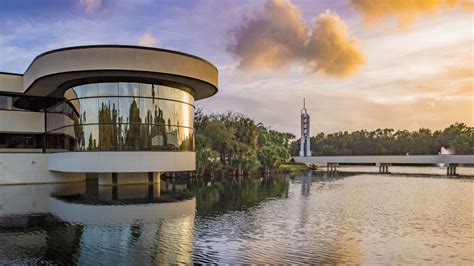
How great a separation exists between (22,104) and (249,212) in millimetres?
25669

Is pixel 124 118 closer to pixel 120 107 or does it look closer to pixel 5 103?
pixel 120 107

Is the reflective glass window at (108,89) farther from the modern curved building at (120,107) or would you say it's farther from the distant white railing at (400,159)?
the distant white railing at (400,159)

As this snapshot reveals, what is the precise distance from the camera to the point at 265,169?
58.9m

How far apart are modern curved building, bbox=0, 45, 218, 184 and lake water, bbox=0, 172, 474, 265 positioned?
5.28 metres

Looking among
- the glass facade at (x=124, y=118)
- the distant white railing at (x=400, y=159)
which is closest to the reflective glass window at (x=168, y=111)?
the glass facade at (x=124, y=118)

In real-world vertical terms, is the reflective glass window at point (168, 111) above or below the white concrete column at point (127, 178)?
above

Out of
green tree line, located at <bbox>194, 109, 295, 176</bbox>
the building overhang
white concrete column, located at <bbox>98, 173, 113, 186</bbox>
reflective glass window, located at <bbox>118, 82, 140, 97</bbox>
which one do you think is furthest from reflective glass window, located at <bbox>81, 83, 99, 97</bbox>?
green tree line, located at <bbox>194, 109, 295, 176</bbox>

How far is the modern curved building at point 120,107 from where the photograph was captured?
27281mm

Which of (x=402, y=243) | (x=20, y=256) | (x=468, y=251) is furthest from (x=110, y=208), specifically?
(x=468, y=251)

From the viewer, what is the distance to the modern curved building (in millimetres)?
27281

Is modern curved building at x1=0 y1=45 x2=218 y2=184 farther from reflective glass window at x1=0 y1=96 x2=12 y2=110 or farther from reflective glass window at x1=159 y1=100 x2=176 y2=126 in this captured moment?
reflective glass window at x1=0 y1=96 x2=12 y2=110

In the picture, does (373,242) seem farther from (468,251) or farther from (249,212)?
(249,212)

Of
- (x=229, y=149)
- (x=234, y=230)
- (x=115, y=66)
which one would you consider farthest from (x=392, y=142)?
(x=234, y=230)

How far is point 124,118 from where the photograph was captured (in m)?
28.6
